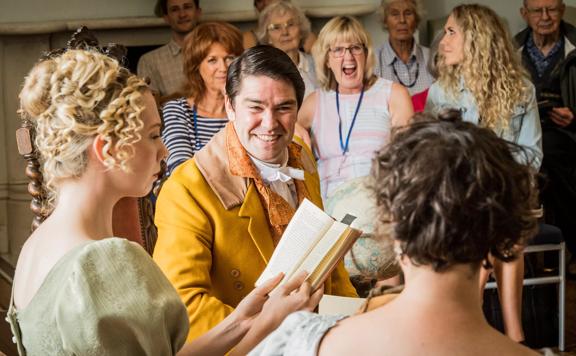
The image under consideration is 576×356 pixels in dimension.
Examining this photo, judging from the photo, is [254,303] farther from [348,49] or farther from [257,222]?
[348,49]

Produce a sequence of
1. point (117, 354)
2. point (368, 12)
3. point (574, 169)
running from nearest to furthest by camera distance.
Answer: point (117, 354) → point (574, 169) → point (368, 12)

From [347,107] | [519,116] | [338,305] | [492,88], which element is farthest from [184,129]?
[338,305]

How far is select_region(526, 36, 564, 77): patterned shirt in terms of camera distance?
17.3 feet

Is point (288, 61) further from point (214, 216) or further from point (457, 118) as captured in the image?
point (457, 118)

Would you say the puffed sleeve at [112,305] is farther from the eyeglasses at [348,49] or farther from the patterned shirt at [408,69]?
the patterned shirt at [408,69]

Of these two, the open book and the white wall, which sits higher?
the white wall

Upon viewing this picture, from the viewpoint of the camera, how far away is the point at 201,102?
12.8ft

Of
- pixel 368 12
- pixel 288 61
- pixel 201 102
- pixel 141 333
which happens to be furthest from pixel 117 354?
pixel 368 12

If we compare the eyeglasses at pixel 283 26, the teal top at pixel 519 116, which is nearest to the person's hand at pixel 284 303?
the teal top at pixel 519 116

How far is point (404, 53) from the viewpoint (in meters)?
5.22

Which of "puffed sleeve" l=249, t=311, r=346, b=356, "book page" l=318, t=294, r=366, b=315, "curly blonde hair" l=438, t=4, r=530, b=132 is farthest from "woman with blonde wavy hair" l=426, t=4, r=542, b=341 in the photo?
"puffed sleeve" l=249, t=311, r=346, b=356

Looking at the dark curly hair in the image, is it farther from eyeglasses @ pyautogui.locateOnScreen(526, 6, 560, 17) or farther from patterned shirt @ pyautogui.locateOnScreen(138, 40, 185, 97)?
eyeglasses @ pyautogui.locateOnScreen(526, 6, 560, 17)

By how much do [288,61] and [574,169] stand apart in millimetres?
3148

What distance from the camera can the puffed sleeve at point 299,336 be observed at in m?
1.28
